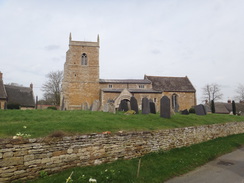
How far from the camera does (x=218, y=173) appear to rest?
752 cm

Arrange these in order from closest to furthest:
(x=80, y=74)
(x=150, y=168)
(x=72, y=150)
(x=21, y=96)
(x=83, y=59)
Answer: (x=72, y=150) < (x=150, y=168) < (x=21, y=96) < (x=80, y=74) < (x=83, y=59)

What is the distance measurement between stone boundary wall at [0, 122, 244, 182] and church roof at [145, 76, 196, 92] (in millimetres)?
26900

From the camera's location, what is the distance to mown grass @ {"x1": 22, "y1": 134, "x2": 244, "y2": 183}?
19.4ft

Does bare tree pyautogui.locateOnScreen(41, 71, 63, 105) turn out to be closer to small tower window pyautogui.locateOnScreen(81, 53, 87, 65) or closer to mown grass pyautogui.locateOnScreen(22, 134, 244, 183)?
small tower window pyautogui.locateOnScreen(81, 53, 87, 65)

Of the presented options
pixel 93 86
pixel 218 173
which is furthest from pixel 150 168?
pixel 93 86

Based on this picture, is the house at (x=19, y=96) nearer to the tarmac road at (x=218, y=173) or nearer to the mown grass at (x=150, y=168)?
the mown grass at (x=150, y=168)

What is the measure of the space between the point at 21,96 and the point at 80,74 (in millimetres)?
11484

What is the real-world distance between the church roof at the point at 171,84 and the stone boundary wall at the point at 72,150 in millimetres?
26900

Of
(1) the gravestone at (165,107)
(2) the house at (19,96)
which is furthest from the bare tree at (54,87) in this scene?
(1) the gravestone at (165,107)

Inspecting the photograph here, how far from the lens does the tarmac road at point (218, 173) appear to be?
6758 mm

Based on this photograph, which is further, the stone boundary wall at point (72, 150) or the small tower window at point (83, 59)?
the small tower window at point (83, 59)

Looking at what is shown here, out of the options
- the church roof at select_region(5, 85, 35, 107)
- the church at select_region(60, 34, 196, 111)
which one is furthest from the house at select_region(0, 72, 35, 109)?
the church at select_region(60, 34, 196, 111)

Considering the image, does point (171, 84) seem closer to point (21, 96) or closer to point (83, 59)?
point (83, 59)

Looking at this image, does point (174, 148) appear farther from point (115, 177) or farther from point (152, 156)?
point (115, 177)
